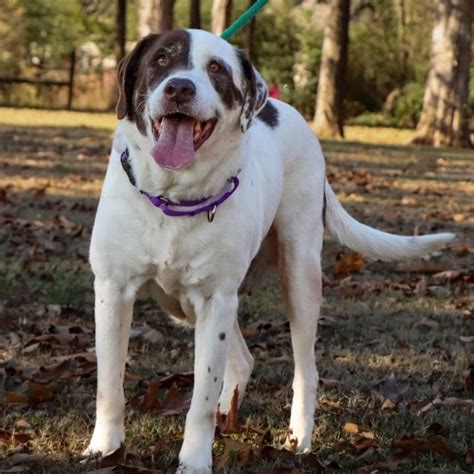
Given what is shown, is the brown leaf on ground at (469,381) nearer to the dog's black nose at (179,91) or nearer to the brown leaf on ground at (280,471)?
the brown leaf on ground at (280,471)

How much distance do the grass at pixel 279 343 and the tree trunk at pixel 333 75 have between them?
1263 cm

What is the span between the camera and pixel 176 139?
11.5ft

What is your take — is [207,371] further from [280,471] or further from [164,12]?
[164,12]

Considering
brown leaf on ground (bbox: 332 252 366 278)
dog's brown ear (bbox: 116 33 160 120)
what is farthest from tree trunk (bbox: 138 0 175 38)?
dog's brown ear (bbox: 116 33 160 120)

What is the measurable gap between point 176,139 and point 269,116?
44.0 inches

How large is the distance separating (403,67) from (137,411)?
112ft

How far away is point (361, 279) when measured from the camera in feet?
23.8

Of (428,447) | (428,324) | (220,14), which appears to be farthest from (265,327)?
(220,14)

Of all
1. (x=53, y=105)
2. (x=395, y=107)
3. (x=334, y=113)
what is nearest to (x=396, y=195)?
(x=334, y=113)

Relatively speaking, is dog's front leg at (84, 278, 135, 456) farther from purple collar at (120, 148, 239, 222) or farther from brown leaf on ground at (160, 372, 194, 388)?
brown leaf on ground at (160, 372, 194, 388)

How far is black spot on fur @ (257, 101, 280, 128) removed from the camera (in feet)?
14.8

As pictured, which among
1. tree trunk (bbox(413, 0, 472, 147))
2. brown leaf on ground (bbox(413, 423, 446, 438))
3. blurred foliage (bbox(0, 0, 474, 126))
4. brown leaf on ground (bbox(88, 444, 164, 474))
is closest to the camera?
brown leaf on ground (bbox(88, 444, 164, 474))

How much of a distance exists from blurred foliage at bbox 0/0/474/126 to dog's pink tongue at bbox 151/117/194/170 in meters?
30.7

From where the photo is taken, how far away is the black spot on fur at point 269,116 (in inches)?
177
